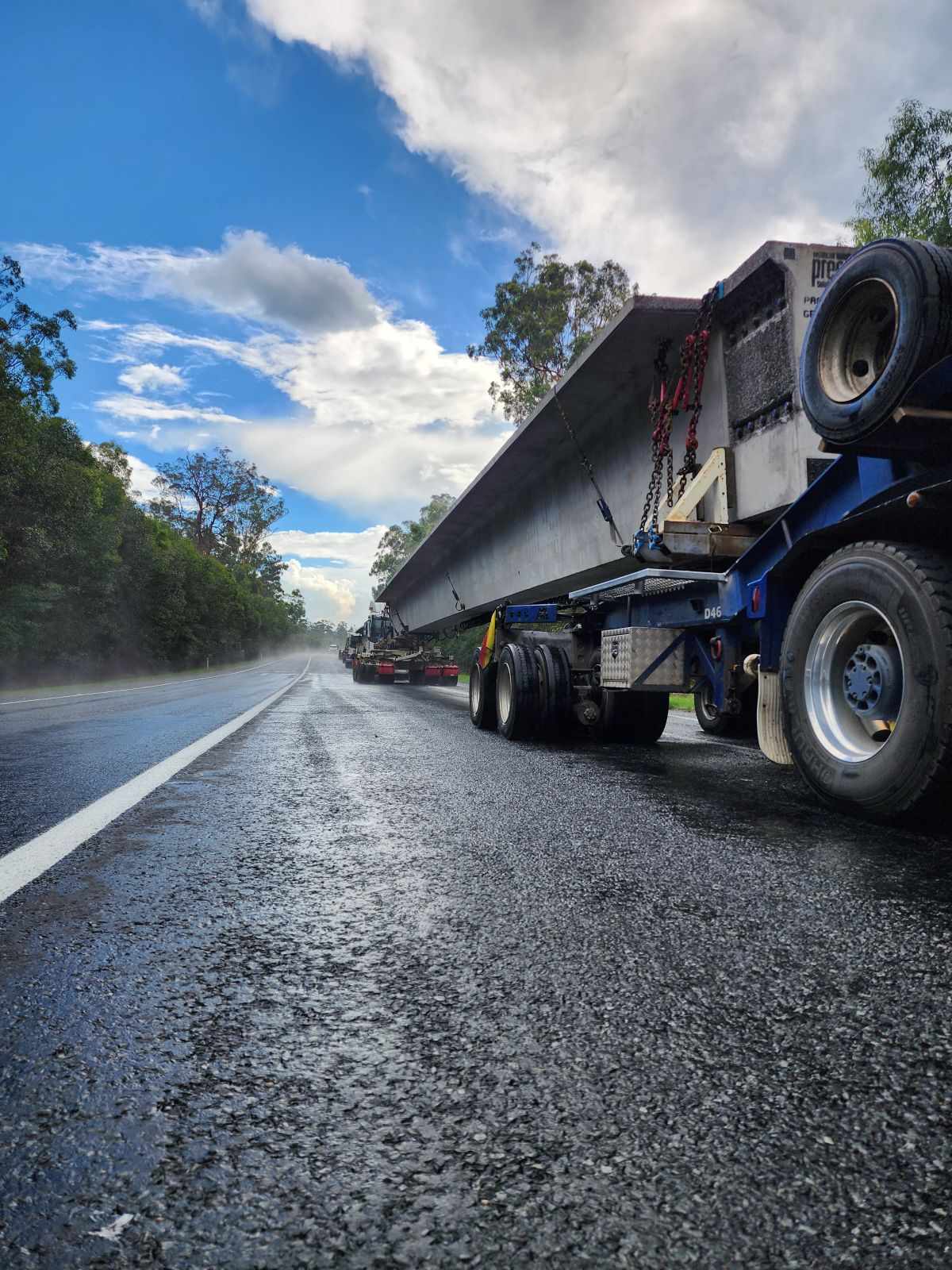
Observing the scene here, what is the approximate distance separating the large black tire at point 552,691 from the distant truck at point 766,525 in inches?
0.9

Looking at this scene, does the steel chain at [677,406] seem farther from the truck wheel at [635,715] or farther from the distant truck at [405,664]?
the distant truck at [405,664]

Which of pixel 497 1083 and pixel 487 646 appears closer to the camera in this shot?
pixel 497 1083

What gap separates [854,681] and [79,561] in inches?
1696

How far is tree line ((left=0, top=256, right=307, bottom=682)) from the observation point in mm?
30766

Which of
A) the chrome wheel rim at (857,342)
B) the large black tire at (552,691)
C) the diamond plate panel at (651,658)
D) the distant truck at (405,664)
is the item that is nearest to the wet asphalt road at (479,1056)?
the chrome wheel rim at (857,342)

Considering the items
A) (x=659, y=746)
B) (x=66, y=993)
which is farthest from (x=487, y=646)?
(x=66, y=993)

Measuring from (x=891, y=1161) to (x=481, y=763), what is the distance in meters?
5.65

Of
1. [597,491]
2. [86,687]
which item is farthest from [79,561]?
[597,491]

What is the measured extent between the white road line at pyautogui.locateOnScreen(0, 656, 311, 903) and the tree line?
26.4 meters

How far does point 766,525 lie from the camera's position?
8.11 metres

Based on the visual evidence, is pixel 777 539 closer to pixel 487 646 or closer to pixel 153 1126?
pixel 153 1126

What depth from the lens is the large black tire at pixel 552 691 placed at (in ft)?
29.6

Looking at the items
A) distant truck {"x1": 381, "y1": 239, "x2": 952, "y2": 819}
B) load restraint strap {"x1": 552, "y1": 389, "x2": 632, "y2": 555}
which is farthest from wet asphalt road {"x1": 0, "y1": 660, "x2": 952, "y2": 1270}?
load restraint strap {"x1": 552, "y1": 389, "x2": 632, "y2": 555}

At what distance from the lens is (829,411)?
14.5ft
